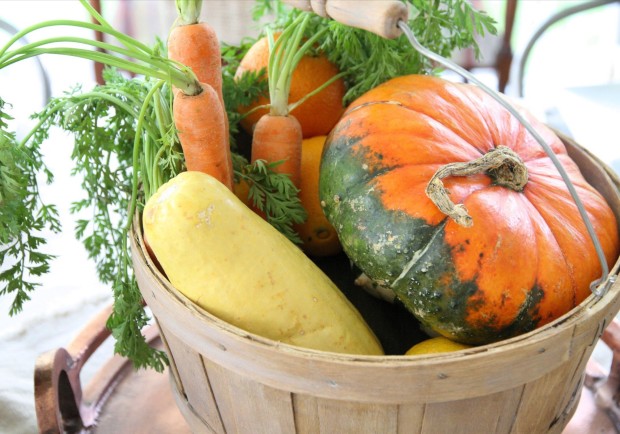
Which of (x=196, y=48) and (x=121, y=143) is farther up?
(x=196, y=48)

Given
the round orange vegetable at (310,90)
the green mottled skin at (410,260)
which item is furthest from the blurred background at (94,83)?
the green mottled skin at (410,260)

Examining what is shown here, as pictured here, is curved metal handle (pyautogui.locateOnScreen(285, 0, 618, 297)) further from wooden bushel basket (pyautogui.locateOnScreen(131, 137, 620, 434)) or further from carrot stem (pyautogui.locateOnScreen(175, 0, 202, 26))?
carrot stem (pyautogui.locateOnScreen(175, 0, 202, 26))

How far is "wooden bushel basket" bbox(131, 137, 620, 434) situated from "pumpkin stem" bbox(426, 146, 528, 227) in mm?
137

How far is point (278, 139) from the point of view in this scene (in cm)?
93

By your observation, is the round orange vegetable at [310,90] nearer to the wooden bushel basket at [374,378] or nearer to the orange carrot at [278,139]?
the orange carrot at [278,139]

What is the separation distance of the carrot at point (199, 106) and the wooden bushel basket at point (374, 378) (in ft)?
0.46

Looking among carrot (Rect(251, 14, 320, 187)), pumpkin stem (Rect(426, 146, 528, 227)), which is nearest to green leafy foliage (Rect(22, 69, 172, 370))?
carrot (Rect(251, 14, 320, 187))

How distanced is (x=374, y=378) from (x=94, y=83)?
1.80 meters

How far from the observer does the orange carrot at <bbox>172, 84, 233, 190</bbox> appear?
2.62ft

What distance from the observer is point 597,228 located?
79 centimetres

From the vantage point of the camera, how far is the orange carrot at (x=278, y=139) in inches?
36.5

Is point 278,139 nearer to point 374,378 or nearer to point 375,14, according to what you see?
point 375,14

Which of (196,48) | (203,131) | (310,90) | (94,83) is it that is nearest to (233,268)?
(203,131)

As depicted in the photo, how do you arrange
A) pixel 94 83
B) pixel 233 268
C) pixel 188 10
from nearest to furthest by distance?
1. pixel 233 268
2. pixel 188 10
3. pixel 94 83
